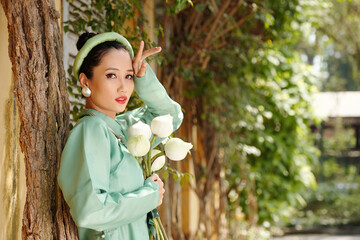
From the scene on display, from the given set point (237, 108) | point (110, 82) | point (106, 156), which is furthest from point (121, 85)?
point (237, 108)

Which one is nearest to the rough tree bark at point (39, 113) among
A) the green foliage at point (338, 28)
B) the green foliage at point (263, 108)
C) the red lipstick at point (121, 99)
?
the red lipstick at point (121, 99)

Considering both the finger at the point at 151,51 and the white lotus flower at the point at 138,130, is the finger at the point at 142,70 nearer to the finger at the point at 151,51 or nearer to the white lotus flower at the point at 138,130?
the finger at the point at 151,51

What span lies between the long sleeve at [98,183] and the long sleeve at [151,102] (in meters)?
0.28

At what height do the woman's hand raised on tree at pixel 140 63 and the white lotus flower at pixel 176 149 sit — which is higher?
the woman's hand raised on tree at pixel 140 63

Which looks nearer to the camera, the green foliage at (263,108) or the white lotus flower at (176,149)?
the white lotus flower at (176,149)

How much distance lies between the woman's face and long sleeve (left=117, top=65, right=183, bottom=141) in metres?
0.12

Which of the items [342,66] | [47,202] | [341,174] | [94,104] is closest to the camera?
[47,202]

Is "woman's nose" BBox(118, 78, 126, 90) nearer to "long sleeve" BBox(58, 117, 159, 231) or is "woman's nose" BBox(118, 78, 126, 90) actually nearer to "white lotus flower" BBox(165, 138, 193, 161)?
"long sleeve" BBox(58, 117, 159, 231)

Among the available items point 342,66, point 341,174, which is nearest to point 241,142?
point 341,174

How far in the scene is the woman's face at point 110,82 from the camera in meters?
1.71

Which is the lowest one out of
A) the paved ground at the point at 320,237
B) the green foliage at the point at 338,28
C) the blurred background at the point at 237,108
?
the paved ground at the point at 320,237

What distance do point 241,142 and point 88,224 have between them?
12.3ft

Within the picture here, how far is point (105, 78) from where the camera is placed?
1.72 m

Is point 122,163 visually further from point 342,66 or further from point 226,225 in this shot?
point 342,66
